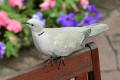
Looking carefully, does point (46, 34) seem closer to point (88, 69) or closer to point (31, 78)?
point (31, 78)

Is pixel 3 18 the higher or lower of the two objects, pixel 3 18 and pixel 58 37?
the higher

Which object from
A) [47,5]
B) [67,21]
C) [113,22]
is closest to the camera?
[47,5]

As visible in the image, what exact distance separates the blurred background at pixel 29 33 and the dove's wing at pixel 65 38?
190 centimetres

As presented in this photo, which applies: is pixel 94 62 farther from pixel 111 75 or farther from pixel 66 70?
pixel 111 75

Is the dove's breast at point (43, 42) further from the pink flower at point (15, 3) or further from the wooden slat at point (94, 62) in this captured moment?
the pink flower at point (15, 3)

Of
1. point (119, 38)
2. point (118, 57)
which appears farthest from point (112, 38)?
point (118, 57)

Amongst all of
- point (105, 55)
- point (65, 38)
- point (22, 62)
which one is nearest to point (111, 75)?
point (105, 55)

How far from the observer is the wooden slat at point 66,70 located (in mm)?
1272

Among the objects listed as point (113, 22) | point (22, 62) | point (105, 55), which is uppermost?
point (113, 22)

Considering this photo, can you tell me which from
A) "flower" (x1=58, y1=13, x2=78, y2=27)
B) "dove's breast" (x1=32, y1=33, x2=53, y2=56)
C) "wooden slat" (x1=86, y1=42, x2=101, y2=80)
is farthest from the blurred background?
"dove's breast" (x1=32, y1=33, x2=53, y2=56)

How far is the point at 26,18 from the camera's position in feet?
11.5

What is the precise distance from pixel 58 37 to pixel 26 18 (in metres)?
2.27

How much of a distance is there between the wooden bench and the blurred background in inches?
72.4

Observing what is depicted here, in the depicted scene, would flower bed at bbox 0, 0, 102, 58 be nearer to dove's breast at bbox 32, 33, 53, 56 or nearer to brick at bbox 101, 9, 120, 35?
brick at bbox 101, 9, 120, 35
